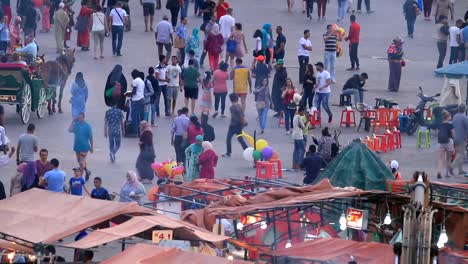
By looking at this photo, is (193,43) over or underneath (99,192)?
over

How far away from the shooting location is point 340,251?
20.2 metres

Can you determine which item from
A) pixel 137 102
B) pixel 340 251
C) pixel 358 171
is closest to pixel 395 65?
pixel 137 102

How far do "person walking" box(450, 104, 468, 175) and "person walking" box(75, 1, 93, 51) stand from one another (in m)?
11.5

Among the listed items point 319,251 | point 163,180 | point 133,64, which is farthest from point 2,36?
point 319,251

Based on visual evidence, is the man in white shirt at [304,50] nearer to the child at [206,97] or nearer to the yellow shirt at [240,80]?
the yellow shirt at [240,80]

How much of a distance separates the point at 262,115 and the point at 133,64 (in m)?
6.07

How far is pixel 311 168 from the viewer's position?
2873 cm

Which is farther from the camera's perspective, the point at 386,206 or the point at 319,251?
the point at 386,206

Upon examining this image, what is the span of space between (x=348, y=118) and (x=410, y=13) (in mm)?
9248

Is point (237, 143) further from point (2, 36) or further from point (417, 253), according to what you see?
point (417, 253)

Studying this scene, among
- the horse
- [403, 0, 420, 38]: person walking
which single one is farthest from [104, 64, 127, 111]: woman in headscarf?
[403, 0, 420, 38]: person walking

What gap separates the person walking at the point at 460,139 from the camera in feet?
101

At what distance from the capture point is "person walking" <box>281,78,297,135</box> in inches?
1330

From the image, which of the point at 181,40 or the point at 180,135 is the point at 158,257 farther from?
the point at 181,40
